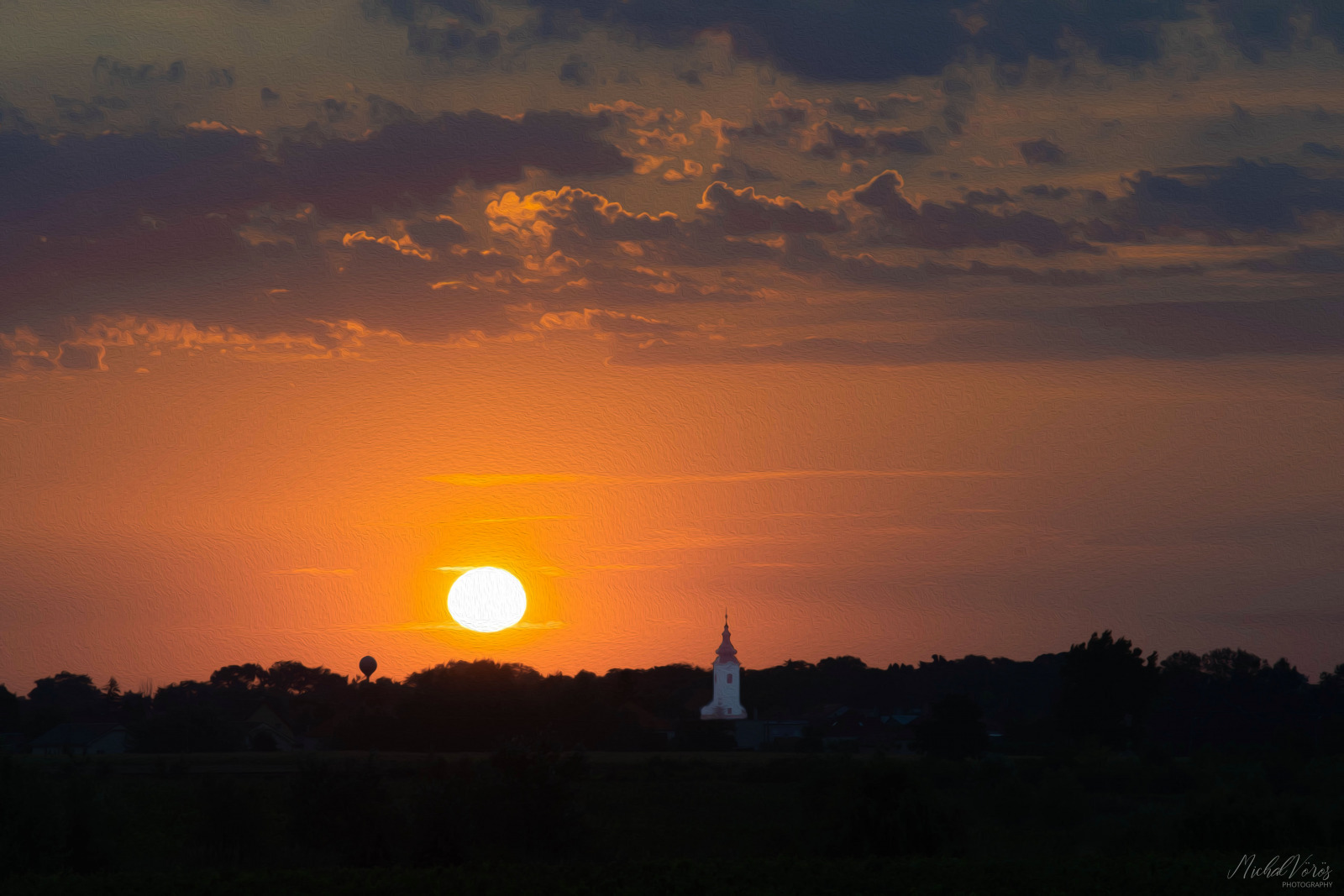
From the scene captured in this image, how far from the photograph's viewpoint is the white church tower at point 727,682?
168 metres

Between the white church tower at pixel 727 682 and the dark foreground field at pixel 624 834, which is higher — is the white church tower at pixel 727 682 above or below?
above

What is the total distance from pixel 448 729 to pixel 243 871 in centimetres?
6143

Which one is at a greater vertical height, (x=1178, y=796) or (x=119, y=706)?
(x=119, y=706)

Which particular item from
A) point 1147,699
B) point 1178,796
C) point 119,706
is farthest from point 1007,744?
point 119,706

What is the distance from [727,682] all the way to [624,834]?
4338 inches

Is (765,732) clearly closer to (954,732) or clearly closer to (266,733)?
(954,732)

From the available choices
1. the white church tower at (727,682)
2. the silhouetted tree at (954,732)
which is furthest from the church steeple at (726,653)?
the silhouetted tree at (954,732)

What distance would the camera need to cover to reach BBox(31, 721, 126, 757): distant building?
360ft

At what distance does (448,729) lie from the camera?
96625 mm

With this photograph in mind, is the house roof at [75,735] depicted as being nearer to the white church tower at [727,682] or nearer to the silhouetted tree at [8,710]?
the silhouetted tree at [8,710]

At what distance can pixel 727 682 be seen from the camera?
171875mm

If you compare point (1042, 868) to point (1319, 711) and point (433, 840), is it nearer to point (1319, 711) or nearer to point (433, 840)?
point (433, 840)

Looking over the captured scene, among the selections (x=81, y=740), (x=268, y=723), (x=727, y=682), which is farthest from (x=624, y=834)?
(x=727, y=682)
